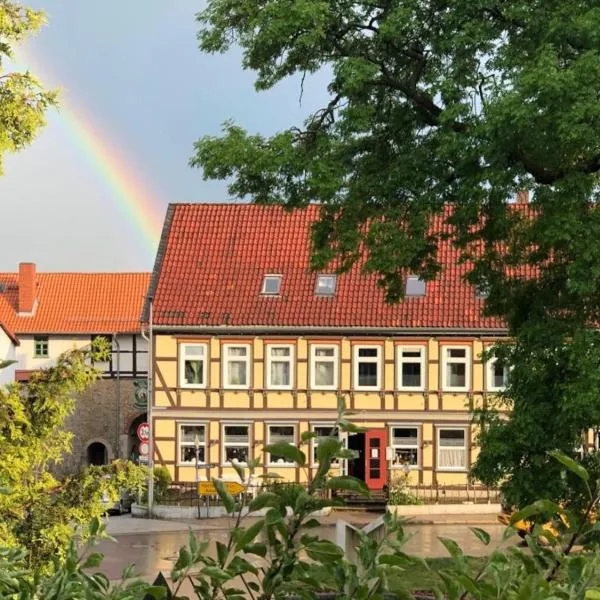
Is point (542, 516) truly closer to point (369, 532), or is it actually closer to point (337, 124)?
point (369, 532)

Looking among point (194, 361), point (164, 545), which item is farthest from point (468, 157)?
point (194, 361)

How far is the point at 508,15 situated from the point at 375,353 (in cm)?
2024

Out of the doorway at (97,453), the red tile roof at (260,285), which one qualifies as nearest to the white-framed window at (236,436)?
the red tile roof at (260,285)

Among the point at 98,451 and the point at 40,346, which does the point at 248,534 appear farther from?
the point at 40,346

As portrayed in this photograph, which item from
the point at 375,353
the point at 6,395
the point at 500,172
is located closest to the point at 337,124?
the point at 500,172

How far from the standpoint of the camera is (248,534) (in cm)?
182

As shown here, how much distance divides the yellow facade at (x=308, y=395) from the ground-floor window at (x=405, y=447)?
0.03 m

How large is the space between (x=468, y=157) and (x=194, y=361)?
68.3ft

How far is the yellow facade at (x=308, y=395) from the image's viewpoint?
103 ft

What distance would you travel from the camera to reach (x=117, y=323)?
44750 mm

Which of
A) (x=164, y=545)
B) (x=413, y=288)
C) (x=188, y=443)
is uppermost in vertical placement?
(x=413, y=288)

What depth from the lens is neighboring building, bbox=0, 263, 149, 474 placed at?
42062 mm

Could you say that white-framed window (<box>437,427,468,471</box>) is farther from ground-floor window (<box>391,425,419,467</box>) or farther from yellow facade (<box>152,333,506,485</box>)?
ground-floor window (<box>391,425,419,467</box>)

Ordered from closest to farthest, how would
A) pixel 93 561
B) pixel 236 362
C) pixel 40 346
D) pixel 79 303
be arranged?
pixel 93 561
pixel 236 362
pixel 40 346
pixel 79 303
